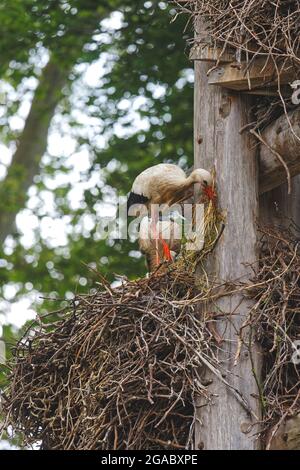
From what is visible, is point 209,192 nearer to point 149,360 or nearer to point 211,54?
point 211,54

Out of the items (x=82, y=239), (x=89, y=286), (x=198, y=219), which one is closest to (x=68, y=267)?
(x=82, y=239)

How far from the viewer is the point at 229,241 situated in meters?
6.68

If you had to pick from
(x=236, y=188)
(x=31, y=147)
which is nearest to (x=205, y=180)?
(x=236, y=188)

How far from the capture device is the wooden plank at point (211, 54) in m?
6.75

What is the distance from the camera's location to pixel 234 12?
666 cm

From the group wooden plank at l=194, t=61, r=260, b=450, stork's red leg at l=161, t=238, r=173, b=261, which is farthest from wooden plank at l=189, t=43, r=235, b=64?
stork's red leg at l=161, t=238, r=173, b=261

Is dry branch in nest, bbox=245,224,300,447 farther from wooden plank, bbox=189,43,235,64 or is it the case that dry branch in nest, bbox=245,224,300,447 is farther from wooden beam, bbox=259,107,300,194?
wooden plank, bbox=189,43,235,64

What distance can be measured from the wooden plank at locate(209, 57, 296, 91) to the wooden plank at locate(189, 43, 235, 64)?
4cm

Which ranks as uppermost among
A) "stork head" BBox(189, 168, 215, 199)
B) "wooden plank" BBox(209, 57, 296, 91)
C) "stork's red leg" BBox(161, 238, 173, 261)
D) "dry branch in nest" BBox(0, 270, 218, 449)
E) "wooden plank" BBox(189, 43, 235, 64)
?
"wooden plank" BBox(189, 43, 235, 64)

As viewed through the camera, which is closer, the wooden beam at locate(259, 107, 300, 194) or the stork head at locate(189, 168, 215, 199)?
the wooden beam at locate(259, 107, 300, 194)

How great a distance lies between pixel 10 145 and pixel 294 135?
35.2 ft

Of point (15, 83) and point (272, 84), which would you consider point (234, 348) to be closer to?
point (272, 84)

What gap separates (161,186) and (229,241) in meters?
1.08

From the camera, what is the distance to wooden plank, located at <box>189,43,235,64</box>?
675cm
